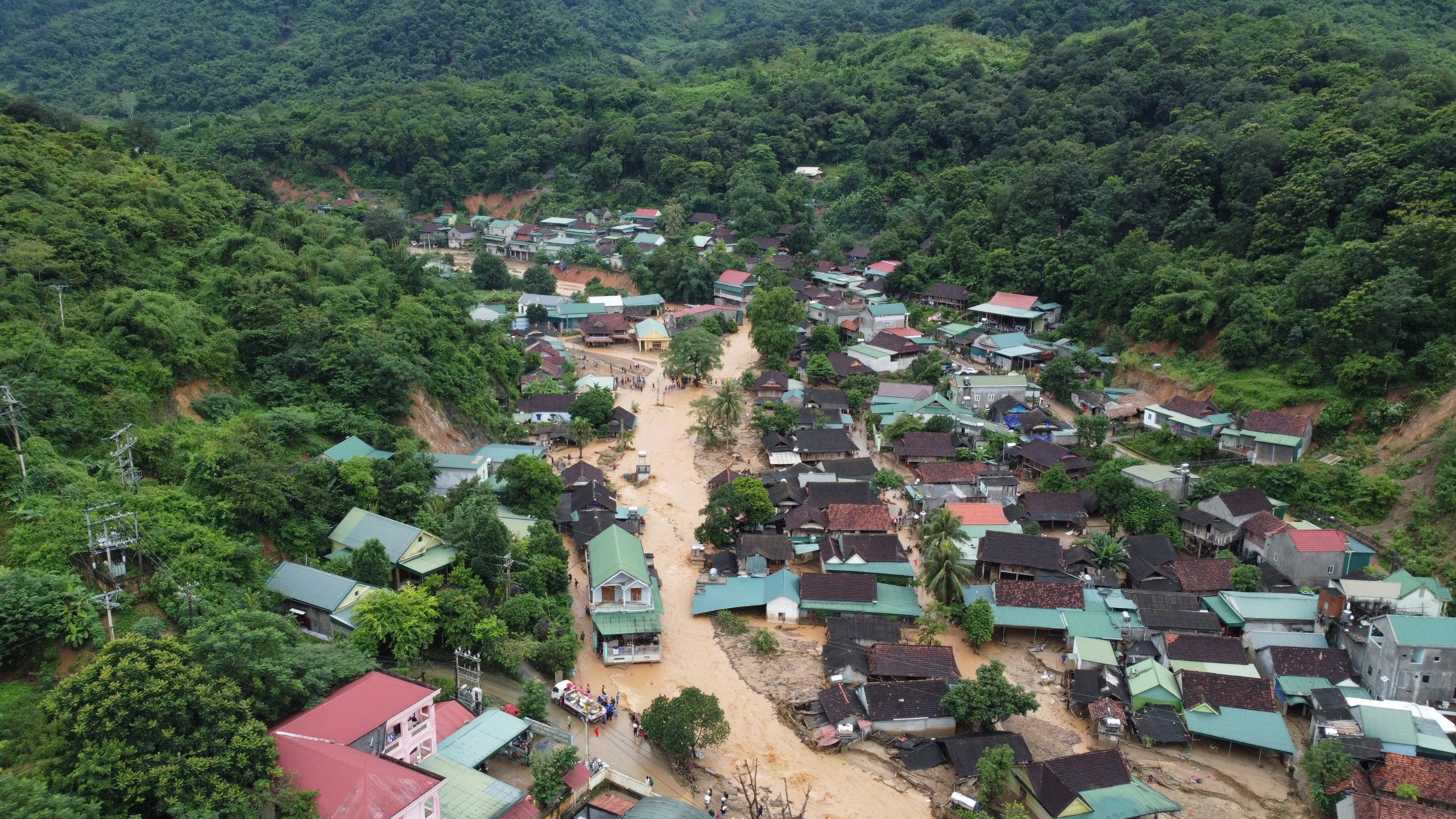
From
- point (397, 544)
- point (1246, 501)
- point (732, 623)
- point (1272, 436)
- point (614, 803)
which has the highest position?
point (397, 544)

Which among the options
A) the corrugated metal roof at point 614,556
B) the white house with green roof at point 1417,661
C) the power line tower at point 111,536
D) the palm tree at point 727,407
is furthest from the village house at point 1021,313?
the power line tower at point 111,536

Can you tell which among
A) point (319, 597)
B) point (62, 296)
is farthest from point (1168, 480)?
point (62, 296)

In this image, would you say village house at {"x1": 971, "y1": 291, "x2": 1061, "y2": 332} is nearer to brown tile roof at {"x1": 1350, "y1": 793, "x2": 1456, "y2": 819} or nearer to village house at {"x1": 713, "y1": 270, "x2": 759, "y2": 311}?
village house at {"x1": 713, "y1": 270, "x2": 759, "y2": 311}

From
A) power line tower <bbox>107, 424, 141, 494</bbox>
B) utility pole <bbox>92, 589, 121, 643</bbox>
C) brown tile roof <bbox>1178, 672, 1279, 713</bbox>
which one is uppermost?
power line tower <bbox>107, 424, 141, 494</bbox>

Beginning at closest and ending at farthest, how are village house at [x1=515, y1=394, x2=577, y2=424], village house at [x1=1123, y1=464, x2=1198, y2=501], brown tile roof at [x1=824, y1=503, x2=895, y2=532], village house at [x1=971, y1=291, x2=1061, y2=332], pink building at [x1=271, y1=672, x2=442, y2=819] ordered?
pink building at [x1=271, y1=672, x2=442, y2=819]
brown tile roof at [x1=824, y1=503, x2=895, y2=532]
village house at [x1=1123, y1=464, x2=1198, y2=501]
village house at [x1=515, y1=394, x2=577, y2=424]
village house at [x1=971, y1=291, x2=1061, y2=332]

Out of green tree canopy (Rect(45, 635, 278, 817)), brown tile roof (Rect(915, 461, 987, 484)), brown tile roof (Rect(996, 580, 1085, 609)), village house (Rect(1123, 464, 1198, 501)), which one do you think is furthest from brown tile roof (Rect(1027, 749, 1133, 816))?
green tree canopy (Rect(45, 635, 278, 817))

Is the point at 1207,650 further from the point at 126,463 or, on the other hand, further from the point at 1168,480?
the point at 126,463

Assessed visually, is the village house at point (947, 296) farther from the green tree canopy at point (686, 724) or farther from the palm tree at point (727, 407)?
the green tree canopy at point (686, 724)
